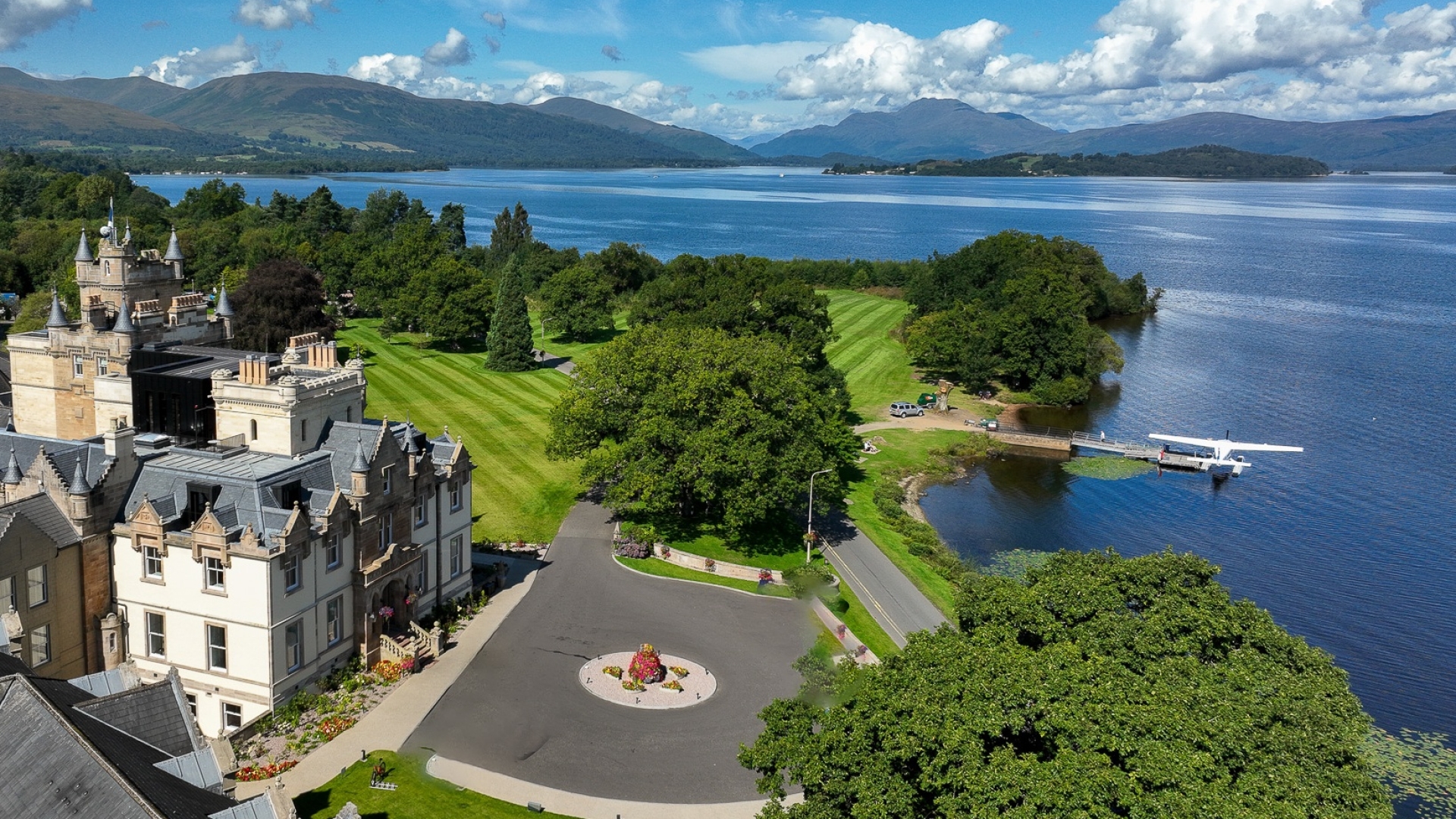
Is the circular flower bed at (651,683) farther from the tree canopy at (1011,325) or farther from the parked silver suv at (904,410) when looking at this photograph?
the tree canopy at (1011,325)

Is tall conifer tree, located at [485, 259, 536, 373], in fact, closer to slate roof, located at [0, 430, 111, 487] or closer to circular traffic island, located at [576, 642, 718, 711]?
slate roof, located at [0, 430, 111, 487]

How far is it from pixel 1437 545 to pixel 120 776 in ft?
237

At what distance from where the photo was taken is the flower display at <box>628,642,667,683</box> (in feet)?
132

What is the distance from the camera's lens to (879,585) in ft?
173

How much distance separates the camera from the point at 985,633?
3133 cm

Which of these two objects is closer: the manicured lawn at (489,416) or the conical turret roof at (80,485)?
the conical turret roof at (80,485)

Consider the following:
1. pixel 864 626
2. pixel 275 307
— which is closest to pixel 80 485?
pixel 864 626

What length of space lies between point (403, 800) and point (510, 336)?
70.1 m

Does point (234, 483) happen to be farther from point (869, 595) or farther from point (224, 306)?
point (869, 595)

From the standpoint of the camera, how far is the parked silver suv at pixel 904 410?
305 ft

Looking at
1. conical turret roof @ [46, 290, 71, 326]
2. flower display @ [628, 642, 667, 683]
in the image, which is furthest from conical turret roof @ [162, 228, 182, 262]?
flower display @ [628, 642, 667, 683]

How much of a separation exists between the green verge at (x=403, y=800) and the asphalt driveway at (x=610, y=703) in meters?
1.72

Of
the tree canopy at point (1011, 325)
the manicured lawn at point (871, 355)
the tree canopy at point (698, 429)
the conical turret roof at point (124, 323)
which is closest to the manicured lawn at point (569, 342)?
the manicured lawn at point (871, 355)

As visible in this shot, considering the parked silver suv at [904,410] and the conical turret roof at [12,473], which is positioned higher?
the conical turret roof at [12,473]
